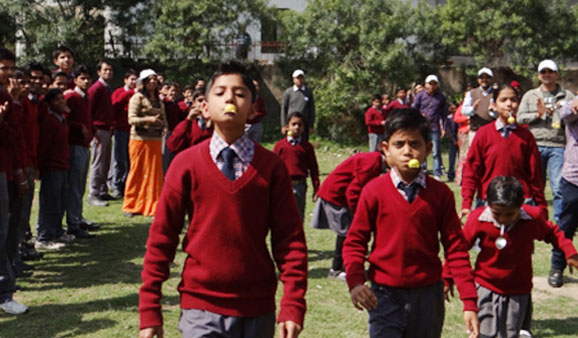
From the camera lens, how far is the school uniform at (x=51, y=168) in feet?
26.0

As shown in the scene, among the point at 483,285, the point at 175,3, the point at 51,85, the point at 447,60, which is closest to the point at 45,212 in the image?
the point at 51,85

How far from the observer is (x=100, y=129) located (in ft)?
35.0

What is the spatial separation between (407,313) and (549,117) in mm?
5055

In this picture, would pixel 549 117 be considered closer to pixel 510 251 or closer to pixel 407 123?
pixel 510 251

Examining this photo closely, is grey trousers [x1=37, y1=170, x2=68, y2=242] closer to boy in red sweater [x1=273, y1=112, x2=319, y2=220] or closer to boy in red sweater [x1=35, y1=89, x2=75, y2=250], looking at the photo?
boy in red sweater [x1=35, y1=89, x2=75, y2=250]

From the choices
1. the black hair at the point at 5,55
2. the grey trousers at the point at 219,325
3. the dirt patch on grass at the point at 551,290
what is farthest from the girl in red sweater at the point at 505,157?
the black hair at the point at 5,55

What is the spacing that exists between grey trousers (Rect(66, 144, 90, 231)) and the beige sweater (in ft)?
3.56

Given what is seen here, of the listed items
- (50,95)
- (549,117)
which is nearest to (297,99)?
(549,117)

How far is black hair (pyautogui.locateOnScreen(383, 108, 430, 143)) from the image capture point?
396 cm

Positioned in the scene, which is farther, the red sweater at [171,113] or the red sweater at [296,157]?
the red sweater at [171,113]

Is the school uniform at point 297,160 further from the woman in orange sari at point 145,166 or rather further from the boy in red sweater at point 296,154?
the woman in orange sari at point 145,166

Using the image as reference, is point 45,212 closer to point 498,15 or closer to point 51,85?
point 51,85

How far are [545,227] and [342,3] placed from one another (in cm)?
1735

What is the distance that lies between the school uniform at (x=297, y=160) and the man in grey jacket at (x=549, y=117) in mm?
2422
